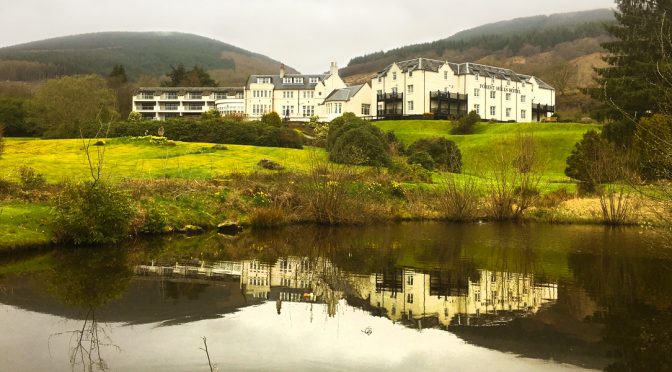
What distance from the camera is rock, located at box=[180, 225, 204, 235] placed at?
91.8 feet

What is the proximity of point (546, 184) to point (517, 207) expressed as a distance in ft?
34.5

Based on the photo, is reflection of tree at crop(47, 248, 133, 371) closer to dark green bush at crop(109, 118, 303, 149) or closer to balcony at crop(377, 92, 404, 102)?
dark green bush at crop(109, 118, 303, 149)

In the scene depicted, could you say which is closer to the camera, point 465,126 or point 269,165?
point 269,165

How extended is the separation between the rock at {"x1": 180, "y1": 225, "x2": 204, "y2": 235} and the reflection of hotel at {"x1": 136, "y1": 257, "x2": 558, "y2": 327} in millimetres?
8123

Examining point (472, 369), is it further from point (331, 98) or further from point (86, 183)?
point (331, 98)

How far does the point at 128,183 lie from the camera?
30.2 meters

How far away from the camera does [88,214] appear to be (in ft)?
74.8

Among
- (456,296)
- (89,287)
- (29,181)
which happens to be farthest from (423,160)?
(89,287)

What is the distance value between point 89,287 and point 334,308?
6870 mm

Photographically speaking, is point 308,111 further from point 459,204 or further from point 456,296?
point 456,296

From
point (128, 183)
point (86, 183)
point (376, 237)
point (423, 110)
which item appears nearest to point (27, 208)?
point (86, 183)

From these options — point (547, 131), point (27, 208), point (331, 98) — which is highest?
point (331, 98)

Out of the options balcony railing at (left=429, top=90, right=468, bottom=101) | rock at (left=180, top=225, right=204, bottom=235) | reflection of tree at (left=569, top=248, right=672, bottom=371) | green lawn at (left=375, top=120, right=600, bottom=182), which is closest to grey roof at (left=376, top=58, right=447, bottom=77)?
balcony railing at (left=429, top=90, right=468, bottom=101)

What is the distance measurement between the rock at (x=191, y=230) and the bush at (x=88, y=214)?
4639 mm
